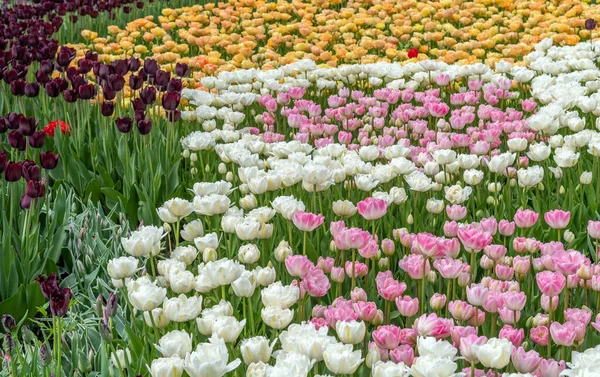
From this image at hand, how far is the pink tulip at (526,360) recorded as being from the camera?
2.02 meters

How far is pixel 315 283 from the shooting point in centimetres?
260

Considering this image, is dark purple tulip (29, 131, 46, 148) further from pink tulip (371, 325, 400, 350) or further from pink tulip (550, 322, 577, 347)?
pink tulip (550, 322, 577, 347)

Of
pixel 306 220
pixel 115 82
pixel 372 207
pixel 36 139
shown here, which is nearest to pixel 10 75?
pixel 115 82

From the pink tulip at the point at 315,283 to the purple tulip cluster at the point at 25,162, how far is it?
135 cm

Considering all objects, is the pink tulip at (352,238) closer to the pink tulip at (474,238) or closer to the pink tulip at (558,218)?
the pink tulip at (474,238)

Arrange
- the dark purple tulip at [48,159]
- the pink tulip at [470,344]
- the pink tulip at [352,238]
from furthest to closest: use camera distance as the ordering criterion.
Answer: the dark purple tulip at [48,159], the pink tulip at [352,238], the pink tulip at [470,344]

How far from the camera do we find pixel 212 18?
9.48 meters

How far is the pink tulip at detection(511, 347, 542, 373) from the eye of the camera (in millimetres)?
2015

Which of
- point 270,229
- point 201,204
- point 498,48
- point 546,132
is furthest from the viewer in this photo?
point 498,48

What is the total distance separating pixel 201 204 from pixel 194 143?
1.39m

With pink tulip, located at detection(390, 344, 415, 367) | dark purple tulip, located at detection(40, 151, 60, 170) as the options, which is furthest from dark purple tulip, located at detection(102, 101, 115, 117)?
pink tulip, located at detection(390, 344, 415, 367)

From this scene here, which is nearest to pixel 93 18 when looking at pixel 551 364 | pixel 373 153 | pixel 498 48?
pixel 498 48

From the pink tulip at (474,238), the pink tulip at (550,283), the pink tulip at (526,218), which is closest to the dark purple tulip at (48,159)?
the pink tulip at (474,238)

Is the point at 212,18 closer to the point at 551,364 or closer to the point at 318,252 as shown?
the point at 318,252
